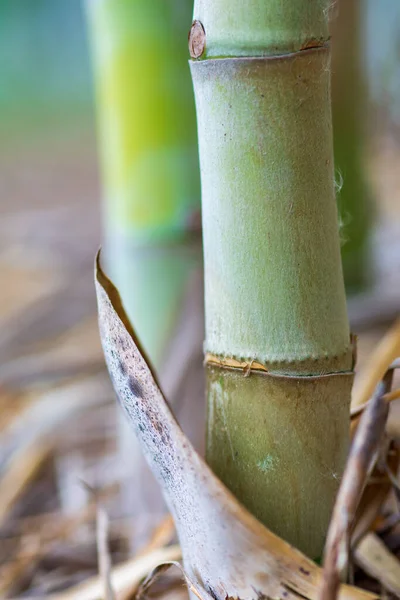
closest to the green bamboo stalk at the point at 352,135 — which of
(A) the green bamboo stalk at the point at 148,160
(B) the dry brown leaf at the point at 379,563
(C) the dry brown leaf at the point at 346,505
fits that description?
(A) the green bamboo stalk at the point at 148,160

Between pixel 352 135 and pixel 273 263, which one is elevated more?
pixel 273 263

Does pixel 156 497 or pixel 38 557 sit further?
pixel 156 497

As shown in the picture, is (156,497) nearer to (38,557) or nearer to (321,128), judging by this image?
(38,557)

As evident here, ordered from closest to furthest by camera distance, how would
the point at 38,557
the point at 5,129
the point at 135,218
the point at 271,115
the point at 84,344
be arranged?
1. the point at 271,115
2. the point at 38,557
3. the point at 135,218
4. the point at 84,344
5. the point at 5,129

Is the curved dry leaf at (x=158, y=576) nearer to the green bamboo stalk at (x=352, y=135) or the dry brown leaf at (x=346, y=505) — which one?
the dry brown leaf at (x=346, y=505)

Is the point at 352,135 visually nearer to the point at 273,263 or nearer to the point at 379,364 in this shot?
the point at 379,364

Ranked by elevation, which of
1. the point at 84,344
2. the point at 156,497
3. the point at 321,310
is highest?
the point at 321,310

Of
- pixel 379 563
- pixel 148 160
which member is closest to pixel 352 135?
pixel 148 160

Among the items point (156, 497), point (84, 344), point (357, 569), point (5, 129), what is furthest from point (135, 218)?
point (5, 129)
